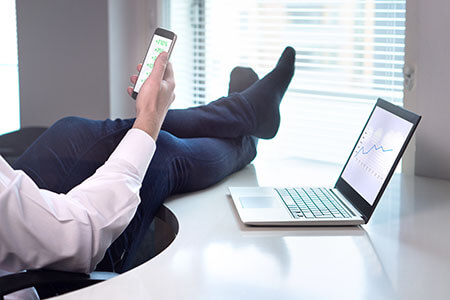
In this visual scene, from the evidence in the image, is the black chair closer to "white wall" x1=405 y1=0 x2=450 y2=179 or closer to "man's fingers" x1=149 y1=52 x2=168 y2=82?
"man's fingers" x1=149 y1=52 x2=168 y2=82

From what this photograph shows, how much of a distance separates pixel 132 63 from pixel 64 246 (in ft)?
5.78

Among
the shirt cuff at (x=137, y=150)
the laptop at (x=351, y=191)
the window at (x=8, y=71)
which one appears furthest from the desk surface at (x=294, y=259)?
the window at (x=8, y=71)

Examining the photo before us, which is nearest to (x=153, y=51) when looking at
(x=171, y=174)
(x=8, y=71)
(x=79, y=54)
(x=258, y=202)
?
(x=171, y=174)

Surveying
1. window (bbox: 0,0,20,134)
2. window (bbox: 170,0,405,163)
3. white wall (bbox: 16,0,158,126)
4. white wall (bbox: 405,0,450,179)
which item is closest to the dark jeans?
white wall (bbox: 405,0,450,179)

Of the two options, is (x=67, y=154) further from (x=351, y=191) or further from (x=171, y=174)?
(x=351, y=191)

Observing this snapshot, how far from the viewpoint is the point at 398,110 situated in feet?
4.15

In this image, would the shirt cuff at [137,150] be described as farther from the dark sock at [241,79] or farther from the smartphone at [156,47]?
the dark sock at [241,79]

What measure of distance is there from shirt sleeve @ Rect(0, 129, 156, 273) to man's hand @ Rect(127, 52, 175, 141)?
10 cm

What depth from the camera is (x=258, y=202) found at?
1306 mm

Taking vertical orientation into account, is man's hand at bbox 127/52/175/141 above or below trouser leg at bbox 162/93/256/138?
above

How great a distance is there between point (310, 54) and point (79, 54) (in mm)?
1016

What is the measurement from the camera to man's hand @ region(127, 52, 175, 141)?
1.14 metres

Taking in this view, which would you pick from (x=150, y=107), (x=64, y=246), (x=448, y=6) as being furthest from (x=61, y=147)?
(x=448, y=6)

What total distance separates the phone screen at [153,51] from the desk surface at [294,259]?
29 centimetres
